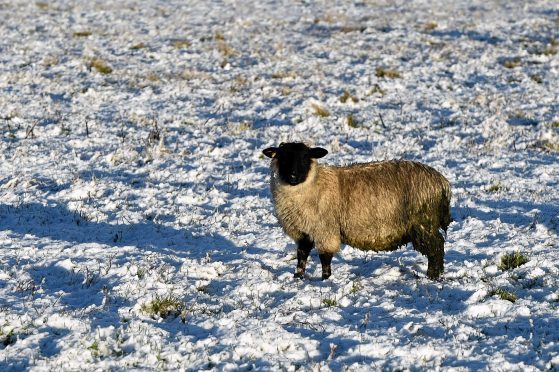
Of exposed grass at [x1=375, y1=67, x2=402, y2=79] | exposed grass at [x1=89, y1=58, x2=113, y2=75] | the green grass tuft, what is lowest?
the green grass tuft

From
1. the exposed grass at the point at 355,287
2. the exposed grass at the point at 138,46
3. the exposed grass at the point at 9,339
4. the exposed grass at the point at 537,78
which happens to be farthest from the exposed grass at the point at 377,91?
the exposed grass at the point at 9,339

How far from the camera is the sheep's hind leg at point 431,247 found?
780 cm

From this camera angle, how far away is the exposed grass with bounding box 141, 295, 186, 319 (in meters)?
6.77

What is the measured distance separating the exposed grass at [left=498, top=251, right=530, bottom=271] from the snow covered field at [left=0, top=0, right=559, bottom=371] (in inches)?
3.8

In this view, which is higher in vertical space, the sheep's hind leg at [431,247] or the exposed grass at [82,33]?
the exposed grass at [82,33]

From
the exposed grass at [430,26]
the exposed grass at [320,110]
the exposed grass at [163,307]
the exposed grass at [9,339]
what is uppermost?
the exposed grass at [430,26]

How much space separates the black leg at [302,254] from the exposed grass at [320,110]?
8512 millimetres

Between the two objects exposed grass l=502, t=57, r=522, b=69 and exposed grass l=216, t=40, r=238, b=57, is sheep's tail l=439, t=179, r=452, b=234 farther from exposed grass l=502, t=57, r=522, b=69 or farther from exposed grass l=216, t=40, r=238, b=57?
exposed grass l=216, t=40, r=238, b=57

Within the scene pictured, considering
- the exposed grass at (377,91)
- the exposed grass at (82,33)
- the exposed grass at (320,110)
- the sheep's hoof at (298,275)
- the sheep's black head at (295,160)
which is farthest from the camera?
the exposed grass at (82,33)

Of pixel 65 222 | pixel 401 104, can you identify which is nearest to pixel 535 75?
pixel 401 104

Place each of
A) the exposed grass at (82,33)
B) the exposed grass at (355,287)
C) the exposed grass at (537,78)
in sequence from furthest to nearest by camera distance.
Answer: the exposed grass at (82,33) < the exposed grass at (537,78) < the exposed grass at (355,287)

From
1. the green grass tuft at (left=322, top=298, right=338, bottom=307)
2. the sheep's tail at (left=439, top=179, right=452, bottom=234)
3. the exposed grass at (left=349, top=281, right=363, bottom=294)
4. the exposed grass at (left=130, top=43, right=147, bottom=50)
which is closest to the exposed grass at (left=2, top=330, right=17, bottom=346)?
the green grass tuft at (left=322, top=298, right=338, bottom=307)

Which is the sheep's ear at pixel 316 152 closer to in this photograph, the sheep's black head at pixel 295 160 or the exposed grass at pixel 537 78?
the sheep's black head at pixel 295 160

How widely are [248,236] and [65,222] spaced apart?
3045 millimetres
